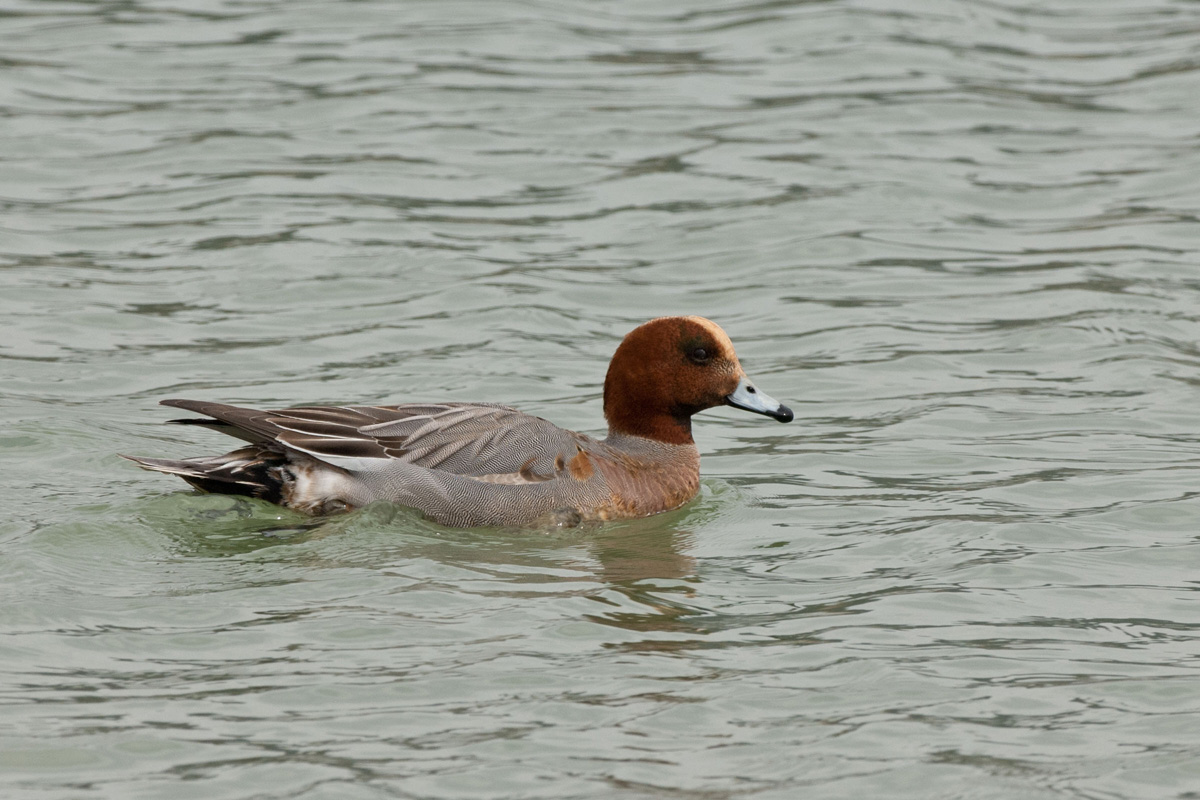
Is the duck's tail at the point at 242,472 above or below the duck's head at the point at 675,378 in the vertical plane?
below

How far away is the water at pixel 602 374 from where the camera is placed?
6.03 m

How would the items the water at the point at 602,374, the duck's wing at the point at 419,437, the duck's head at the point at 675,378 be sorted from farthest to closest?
the duck's head at the point at 675,378 → the duck's wing at the point at 419,437 → the water at the point at 602,374

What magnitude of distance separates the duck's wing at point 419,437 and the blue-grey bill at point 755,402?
844 mm

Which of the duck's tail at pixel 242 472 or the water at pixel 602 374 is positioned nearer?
the water at pixel 602 374

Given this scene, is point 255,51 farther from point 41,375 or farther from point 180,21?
point 41,375

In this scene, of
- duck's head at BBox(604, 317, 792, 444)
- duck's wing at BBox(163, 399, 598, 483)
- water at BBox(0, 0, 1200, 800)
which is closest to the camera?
water at BBox(0, 0, 1200, 800)

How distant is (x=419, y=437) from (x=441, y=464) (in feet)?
0.54

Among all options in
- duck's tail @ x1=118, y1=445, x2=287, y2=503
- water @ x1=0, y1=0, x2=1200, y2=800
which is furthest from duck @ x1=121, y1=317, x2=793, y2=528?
water @ x1=0, y1=0, x2=1200, y2=800

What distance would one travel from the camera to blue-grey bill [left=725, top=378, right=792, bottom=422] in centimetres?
869

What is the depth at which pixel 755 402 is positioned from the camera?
28.6 feet

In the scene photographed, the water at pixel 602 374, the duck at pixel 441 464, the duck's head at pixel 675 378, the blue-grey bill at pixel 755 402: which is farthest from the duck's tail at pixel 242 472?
the blue-grey bill at pixel 755 402

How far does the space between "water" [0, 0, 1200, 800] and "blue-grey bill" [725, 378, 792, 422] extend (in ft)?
1.45

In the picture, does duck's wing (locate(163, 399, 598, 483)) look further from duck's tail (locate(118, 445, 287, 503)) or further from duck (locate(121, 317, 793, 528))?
duck's tail (locate(118, 445, 287, 503))

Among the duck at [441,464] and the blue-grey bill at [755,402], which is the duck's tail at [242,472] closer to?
the duck at [441,464]
